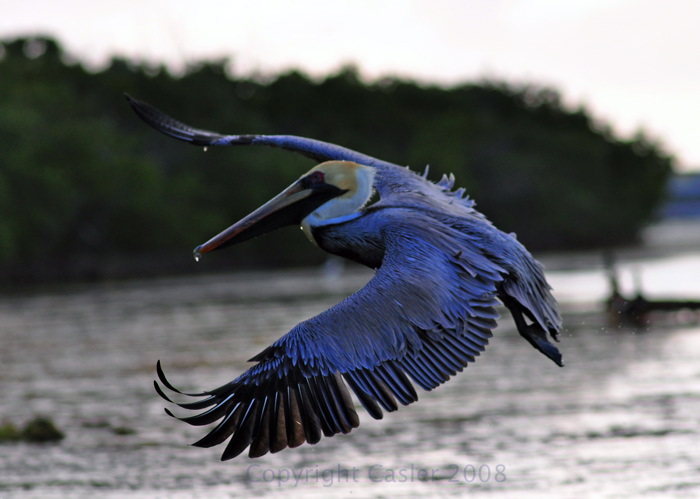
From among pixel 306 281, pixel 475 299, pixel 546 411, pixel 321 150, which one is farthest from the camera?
pixel 306 281

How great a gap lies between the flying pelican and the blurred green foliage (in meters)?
54.9

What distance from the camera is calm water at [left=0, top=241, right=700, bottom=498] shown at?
1281 cm

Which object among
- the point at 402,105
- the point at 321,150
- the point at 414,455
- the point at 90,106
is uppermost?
the point at 402,105

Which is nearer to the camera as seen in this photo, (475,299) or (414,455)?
(475,299)

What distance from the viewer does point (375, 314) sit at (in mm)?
6820

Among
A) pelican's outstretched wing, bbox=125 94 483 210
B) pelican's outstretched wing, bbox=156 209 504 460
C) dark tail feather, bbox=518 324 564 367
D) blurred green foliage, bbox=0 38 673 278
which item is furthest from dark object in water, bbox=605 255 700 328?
blurred green foliage, bbox=0 38 673 278

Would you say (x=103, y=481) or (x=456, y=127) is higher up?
(x=456, y=127)

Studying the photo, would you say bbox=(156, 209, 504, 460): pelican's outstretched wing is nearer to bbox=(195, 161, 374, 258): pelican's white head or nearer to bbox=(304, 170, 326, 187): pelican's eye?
bbox=(195, 161, 374, 258): pelican's white head

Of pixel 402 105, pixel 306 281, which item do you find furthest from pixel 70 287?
pixel 402 105

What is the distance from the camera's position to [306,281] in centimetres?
5419

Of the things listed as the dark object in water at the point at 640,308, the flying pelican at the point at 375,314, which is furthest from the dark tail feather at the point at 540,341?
the dark object in water at the point at 640,308

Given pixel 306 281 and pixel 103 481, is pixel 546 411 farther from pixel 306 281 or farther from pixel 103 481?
pixel 306 281

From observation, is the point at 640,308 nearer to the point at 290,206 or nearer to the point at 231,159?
the point at 290,206

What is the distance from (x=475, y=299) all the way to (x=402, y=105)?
344ft
